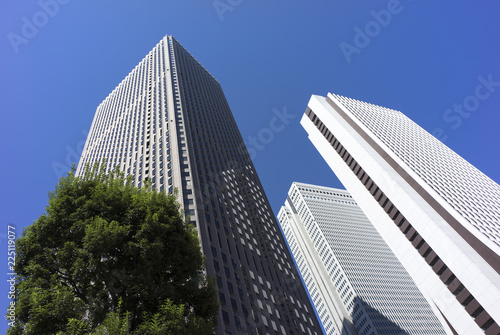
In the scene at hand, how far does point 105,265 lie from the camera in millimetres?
13336

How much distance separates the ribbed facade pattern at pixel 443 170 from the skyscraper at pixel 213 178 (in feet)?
89.8

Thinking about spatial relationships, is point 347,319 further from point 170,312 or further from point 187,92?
point 170,312

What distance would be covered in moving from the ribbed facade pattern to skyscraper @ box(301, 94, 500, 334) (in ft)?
0.92

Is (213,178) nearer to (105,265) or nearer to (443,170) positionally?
(105,265)

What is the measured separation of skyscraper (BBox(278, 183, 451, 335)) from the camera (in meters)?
140

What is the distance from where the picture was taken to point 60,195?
49.8 ft

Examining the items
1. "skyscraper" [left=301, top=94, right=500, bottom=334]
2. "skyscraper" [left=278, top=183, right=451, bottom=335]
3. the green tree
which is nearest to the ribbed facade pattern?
"skyscraper" [left=301, top=94, right=500, bottom=334]

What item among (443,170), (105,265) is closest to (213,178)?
(105,265)

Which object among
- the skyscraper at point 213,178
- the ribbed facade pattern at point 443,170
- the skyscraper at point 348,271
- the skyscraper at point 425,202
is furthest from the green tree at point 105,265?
the skyscraper at point 348,271

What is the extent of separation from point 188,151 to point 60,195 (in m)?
33.5

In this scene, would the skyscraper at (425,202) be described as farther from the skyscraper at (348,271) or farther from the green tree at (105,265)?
the skyscraper at (348,271)

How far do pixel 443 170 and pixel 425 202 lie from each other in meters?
18.8

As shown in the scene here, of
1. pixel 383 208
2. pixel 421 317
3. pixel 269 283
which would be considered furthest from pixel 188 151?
pixel 421 317

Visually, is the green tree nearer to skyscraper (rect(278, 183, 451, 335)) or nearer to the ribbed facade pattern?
the ribbed facade pattern
